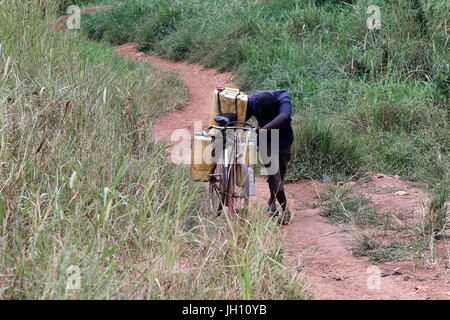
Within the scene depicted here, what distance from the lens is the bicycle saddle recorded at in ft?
15.8

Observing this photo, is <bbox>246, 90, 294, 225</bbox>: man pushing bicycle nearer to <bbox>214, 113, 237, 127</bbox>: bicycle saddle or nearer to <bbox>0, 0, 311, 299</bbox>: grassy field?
<bbox>214, 113, 237, 127</bbox>: bicycle saddle

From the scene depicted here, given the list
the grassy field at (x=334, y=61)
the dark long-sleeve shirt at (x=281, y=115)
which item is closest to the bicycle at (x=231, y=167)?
the dark long-sleeve shirt at (x=281, y=115)

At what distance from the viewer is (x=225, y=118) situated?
4.82m

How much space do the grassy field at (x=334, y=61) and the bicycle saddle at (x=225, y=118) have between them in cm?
218

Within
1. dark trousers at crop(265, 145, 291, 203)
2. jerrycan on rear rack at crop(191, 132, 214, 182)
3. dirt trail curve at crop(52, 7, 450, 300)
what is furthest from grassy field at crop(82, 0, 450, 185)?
jerrycan on rear rack at crop(191, 132, 214, 182)

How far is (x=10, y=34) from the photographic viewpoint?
5809 mm

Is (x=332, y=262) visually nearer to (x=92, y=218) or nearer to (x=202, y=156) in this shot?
(x=202, y=156)

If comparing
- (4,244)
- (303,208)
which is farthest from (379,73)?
(4,244)

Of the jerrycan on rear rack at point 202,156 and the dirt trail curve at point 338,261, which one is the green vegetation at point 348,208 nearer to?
the dirt trail curve at point 338,261

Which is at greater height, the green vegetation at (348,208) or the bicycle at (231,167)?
the bicycle at (231,167)

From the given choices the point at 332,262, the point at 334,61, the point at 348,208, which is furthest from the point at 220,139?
the point at 334,61

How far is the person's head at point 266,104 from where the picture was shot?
5129 millimetres

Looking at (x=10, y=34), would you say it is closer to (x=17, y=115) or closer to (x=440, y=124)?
(x=17, y=115)

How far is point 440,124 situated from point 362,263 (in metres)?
3.87
